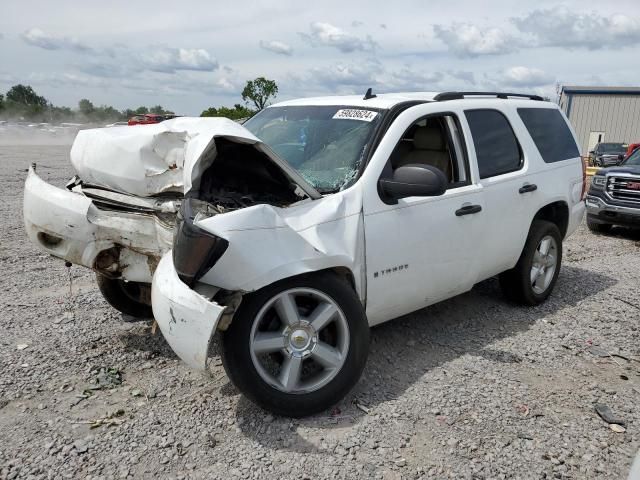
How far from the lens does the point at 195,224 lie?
9.05ft

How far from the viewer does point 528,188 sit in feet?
15.7

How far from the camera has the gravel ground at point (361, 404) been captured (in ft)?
9.29

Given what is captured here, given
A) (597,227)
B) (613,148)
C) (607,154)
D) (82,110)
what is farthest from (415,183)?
(82,110)

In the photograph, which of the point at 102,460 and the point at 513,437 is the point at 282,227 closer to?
the point at 102,460

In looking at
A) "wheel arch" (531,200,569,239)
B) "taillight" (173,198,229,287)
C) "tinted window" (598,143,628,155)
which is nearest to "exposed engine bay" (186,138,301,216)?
"taillight" (173,198,229,287)

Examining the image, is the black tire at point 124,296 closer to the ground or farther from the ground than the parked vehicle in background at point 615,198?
farther from the ground

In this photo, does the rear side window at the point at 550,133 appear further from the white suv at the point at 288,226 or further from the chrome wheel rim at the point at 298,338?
the chrome wheel rim at the point at 298,338

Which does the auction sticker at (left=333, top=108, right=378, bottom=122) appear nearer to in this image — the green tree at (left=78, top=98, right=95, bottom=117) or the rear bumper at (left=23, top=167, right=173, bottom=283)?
the rear bumper at (left=23, top=167, right=173, bottom=283)

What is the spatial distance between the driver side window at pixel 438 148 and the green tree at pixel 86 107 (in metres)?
66.2

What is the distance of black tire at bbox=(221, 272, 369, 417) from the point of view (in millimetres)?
2977

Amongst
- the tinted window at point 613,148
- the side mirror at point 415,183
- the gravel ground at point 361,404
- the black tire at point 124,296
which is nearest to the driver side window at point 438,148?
the side mirror at point 415,183

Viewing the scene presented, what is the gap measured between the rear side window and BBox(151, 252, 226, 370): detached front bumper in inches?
141

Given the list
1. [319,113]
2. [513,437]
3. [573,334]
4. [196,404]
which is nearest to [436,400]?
[513,437]

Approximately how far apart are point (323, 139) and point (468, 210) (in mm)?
1185
